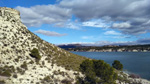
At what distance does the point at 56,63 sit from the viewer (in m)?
41.3

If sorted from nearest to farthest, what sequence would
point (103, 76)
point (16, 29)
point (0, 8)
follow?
point (103, 76) → point (16, 29) → point (0, 8)

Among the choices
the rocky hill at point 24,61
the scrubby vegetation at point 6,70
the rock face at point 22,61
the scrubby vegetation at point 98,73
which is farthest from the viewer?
the scrubby vegetation at point 98,73

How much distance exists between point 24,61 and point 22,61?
1.74 feet

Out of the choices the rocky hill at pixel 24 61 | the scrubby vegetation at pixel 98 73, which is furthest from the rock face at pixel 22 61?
the scrubby vegetation at pixel 98 73

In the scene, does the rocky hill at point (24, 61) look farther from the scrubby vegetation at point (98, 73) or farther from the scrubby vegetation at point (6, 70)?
the scrubby vegetation at point (98, 73)

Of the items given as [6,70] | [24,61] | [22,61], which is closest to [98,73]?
[24,61]

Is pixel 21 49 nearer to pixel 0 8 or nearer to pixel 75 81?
pixel 75 81

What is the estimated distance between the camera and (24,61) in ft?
117

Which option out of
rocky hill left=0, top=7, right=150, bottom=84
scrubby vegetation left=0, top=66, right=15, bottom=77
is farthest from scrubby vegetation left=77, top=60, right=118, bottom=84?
scrubby vegetation left=0, top=66, right=15, bottom=77

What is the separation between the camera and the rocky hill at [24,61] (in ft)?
95.7

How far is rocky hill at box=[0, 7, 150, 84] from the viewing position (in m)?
29.2

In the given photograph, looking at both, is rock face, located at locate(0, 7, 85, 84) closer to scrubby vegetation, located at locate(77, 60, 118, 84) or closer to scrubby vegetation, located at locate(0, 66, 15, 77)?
scrubby vegetation, located at locate(0, 66, 15, 77)

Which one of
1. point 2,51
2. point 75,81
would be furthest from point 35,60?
point 75,81

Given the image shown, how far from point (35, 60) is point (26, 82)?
11.8 metres
